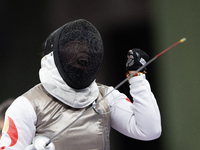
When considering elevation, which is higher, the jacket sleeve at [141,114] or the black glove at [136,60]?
the black glove at [136,60]

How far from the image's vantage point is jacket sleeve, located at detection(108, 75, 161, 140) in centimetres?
108

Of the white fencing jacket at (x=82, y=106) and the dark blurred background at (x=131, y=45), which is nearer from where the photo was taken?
the white fencing jacket at (x=82, y=106)

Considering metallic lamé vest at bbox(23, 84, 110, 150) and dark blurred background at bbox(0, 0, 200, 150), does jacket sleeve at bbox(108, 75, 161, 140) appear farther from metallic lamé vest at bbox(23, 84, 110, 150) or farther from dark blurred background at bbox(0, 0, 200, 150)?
dark blurred background at bbox(0, 0, 200, 150)

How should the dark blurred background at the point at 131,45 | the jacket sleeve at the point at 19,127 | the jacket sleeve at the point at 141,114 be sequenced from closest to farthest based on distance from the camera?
the jacket sleeve at the point at 19,127 < the jacket sleeve at the point at 141,114 < the dark blurred background at the point at 131,45

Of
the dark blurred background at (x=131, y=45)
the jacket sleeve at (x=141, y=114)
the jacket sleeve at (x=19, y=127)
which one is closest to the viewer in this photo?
the jacket sleeve at (x=19, y=127)

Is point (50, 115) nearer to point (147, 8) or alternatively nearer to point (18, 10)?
point (18, 10)

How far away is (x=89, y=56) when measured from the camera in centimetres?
110

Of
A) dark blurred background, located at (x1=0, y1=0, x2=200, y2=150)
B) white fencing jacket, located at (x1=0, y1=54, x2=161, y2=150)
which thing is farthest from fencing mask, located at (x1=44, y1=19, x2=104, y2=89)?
dark blurred background, located at (x1=0, y1=0, x2=200, y2=150)

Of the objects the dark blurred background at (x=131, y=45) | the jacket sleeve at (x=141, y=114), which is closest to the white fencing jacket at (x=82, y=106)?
the jacket sleeve at (x=141, y=114)

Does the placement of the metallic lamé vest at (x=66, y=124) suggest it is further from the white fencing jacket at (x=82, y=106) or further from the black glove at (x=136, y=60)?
the black glove at (x=136, y=60)

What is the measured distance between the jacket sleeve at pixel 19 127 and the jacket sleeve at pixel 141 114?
1.09ft

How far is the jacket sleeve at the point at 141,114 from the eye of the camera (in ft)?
3.54

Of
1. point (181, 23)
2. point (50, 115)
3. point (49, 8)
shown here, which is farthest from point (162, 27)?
point (50, 115)

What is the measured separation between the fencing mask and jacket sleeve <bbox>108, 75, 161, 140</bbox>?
0.56 feet
